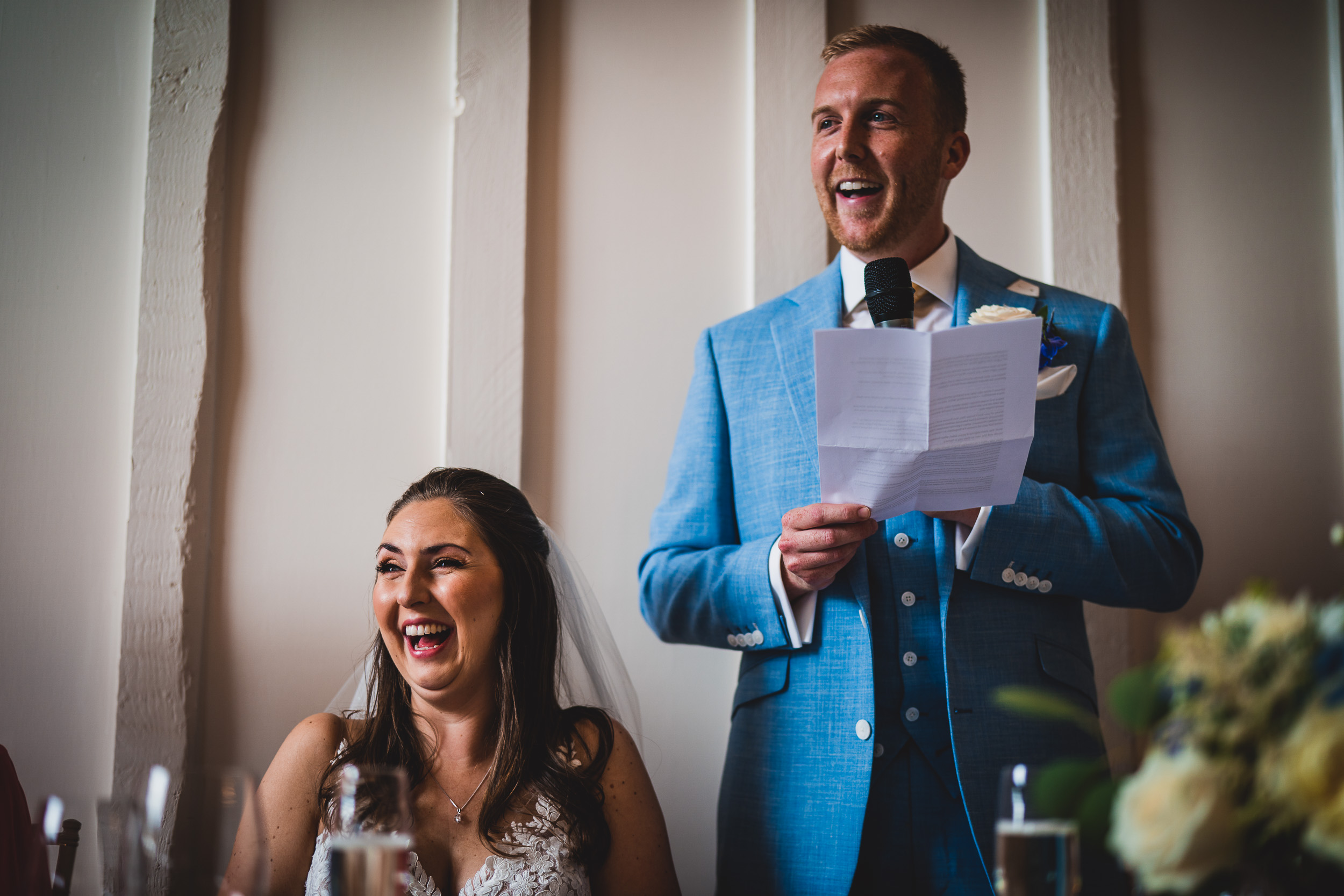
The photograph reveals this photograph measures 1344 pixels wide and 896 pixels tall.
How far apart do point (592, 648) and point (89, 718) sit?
1.15 m

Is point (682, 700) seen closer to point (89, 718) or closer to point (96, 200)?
point (89, 718)

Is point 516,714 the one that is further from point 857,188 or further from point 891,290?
point 857,188

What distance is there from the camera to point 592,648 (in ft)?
6.68

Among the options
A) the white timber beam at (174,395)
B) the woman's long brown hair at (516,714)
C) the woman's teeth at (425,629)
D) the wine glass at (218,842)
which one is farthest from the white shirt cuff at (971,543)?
the white timber beam at (174,395)

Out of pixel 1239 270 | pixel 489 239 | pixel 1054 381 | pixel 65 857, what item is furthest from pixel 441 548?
pixel 1239 270

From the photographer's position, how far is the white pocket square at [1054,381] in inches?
69.2

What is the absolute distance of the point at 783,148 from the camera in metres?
2.40

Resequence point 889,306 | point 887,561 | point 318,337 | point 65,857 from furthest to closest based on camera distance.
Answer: point 318,337 < point 887,561 < point 889,306 < point 65,857

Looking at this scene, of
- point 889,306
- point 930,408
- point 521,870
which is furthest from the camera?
point 521,870

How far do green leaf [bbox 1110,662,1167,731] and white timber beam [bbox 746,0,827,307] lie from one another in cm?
169

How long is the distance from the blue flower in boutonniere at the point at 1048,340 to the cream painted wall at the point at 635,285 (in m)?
0.78

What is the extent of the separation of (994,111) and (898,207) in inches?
31.6

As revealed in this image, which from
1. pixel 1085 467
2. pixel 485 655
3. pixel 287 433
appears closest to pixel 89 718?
pixel 287 433

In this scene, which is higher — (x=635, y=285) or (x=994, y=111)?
(x=994, y=111)
